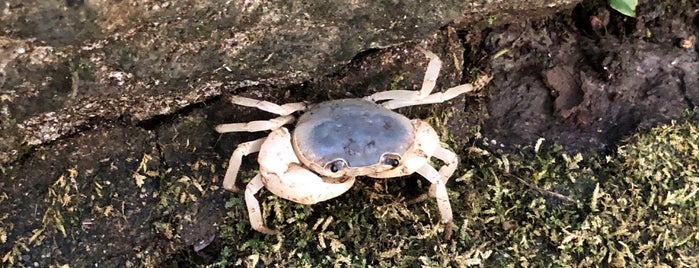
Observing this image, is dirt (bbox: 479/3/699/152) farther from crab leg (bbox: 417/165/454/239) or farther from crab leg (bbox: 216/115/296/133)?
crab leg (bbox: 216/115/296/133)

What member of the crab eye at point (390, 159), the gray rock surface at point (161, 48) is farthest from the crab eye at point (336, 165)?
the gray rock surface at point (161, 48)

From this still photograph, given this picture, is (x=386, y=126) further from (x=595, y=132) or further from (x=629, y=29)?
(x=629, y=29)

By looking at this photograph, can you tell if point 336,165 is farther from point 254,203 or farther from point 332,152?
point 254,203

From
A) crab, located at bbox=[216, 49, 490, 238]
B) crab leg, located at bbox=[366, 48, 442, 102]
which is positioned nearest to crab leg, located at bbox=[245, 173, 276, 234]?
crab, located at bbox=[216, 49, 490, 238]

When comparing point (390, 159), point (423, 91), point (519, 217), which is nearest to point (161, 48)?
point (390, 159)

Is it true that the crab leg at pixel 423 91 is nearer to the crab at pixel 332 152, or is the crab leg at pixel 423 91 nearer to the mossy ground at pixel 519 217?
the crab at pixel 332 152

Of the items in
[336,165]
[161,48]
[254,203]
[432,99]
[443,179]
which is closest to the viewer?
[161,48]
